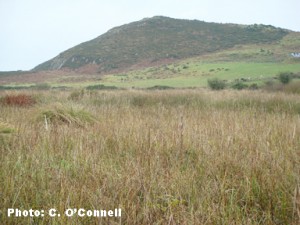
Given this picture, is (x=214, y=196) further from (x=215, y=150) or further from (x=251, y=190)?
(x=215, y=150)

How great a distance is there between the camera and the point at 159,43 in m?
72.2

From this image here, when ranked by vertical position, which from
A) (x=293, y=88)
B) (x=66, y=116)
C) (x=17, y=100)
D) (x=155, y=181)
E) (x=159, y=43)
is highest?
(x=159, y=43)

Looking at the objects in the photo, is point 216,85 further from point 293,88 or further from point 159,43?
point 159,43

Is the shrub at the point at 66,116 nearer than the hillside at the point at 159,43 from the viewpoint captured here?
Yes

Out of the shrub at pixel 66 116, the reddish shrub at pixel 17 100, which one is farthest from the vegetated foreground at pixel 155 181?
the reddish shrub at pixel 17 100

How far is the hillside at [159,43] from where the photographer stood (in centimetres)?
6475

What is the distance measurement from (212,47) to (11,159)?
6745cm

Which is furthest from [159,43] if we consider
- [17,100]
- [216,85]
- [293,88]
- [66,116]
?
[66,116]

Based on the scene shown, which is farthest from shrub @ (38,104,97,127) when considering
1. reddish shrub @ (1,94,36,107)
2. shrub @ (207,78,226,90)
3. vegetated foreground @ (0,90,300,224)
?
shrub @ (207,78,226,90)

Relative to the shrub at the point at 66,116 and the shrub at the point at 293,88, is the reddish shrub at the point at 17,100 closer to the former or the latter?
the shrub at the point at 66,116

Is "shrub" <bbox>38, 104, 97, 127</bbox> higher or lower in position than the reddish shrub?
lower

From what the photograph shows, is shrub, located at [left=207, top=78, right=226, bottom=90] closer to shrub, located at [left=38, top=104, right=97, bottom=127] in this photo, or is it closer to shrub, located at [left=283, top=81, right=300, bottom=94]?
shrub, located at [left=283, top=81, right=300, bottom=94]

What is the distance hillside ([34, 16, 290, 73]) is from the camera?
64.8m

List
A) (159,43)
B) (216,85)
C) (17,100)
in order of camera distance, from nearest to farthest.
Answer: (17,100), (216,85), (159,43)
